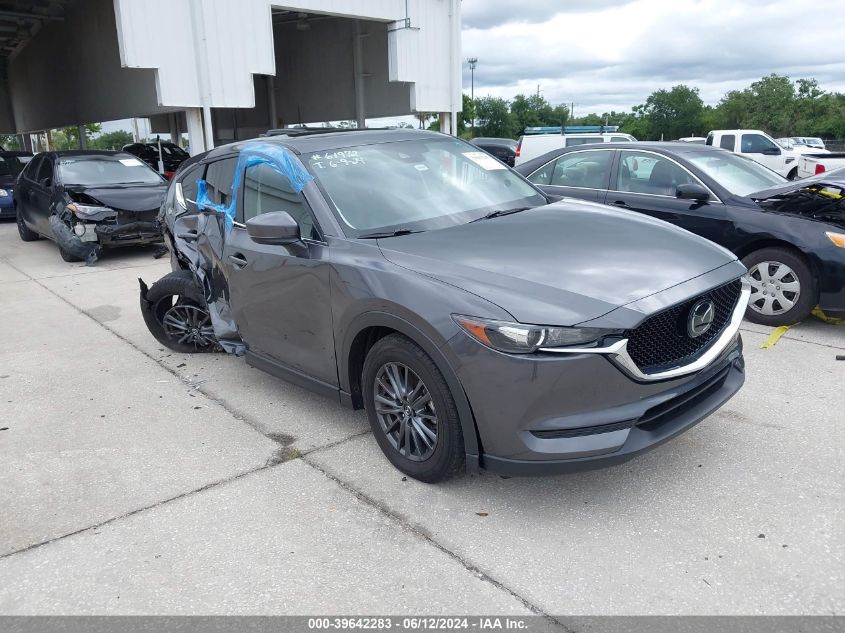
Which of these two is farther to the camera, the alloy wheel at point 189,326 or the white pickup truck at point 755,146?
the white pickup truck at point 755,146

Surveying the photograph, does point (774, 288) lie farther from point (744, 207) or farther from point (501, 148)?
point (501, 148)

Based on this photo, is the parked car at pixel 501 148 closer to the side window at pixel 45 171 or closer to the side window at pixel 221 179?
the side window at pixel 45 171

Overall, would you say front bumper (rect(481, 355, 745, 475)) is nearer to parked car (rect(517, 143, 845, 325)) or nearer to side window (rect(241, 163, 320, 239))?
side window (rect(241, 163, 320, 239))

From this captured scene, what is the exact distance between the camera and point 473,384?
2779mm

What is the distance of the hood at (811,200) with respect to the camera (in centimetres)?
546

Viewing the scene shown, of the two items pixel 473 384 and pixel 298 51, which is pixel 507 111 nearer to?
pixel 298 51

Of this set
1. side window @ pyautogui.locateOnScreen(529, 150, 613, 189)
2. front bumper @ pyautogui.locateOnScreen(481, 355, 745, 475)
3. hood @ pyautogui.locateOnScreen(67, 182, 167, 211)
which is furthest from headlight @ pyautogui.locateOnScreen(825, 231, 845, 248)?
hood @ pyautogui.locateOnScreen(67, 182, 167, 211)

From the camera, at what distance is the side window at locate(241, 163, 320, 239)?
12.1 feet

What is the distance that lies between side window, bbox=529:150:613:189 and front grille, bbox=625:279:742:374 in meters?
3.92

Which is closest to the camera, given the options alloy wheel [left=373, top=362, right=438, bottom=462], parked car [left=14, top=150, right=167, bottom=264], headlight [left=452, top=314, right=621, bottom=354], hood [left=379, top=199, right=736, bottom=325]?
headlight [left=452, top=314, right=621, bottom=354]

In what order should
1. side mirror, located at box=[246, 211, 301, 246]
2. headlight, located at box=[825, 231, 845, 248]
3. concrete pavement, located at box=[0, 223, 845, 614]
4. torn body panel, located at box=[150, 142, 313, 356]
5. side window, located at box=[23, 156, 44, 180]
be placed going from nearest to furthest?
concrete pavement, located at box=[0, 223, 845, 614] → side mirror, located at box=[246, 211, 301, 246] → torn body panel, located at box=[150, 142, 313, 356] → headlight, located at box=[825, 231, 845, 248] → side window, located at box=[23, 156, 44, 180]

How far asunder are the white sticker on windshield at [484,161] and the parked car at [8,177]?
1458 cm

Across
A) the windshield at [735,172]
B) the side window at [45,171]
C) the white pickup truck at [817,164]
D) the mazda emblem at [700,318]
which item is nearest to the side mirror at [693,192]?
the windshield at [735,172]
